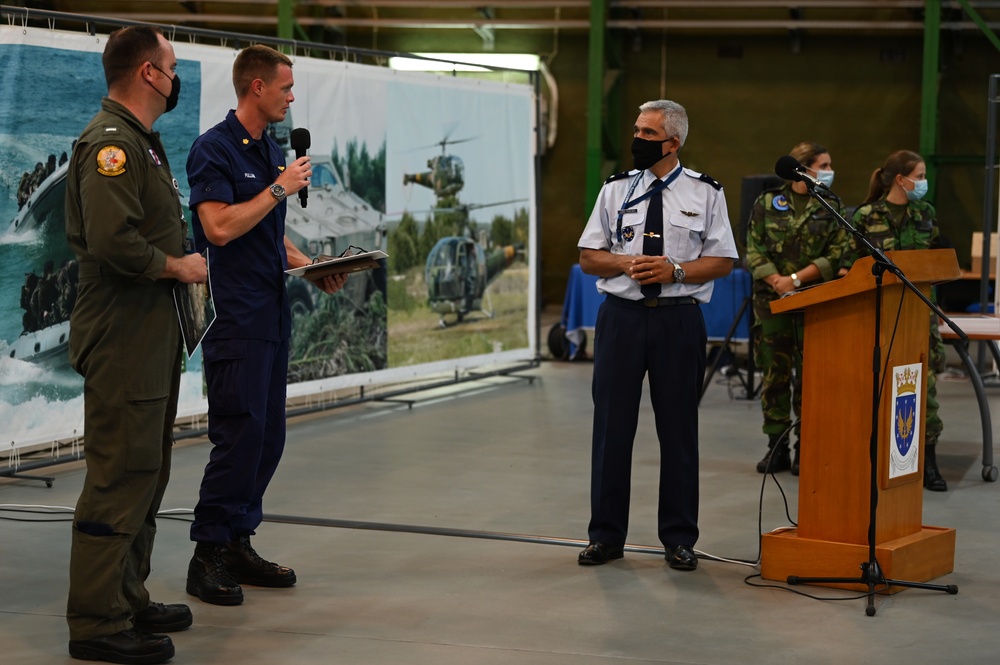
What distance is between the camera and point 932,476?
6016 mm

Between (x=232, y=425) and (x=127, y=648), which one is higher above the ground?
(x=232, y=425)

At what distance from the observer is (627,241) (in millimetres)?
4406

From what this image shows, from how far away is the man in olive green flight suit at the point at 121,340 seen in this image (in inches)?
128

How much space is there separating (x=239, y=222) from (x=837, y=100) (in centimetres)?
1243

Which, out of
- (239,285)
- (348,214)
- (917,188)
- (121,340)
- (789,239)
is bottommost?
(121,340)

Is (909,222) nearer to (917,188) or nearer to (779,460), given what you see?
(917,188)

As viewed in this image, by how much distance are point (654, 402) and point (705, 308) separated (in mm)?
5822

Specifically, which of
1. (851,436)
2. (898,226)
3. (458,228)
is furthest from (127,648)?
(458,228)

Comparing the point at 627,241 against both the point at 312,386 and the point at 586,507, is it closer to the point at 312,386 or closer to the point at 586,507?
the point at 586,507

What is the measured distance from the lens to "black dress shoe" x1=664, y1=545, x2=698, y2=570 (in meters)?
4.40

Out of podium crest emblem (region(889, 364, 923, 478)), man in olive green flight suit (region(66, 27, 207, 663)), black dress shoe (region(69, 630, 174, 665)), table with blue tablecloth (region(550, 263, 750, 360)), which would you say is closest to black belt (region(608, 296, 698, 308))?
podium crest emblem (region(889, 364, 923, 478))

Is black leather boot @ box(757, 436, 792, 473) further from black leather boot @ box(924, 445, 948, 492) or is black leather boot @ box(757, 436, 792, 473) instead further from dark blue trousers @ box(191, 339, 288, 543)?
dark blue trousers @ box(191, 339, 288, 543)

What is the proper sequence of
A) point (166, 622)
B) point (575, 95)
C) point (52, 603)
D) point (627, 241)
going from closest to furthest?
1. point (166, 622)
2. point (52, 603)
3. point (627, 241)
4. point (575, 95)

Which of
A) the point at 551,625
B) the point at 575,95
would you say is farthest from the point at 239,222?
the point at 575,95
